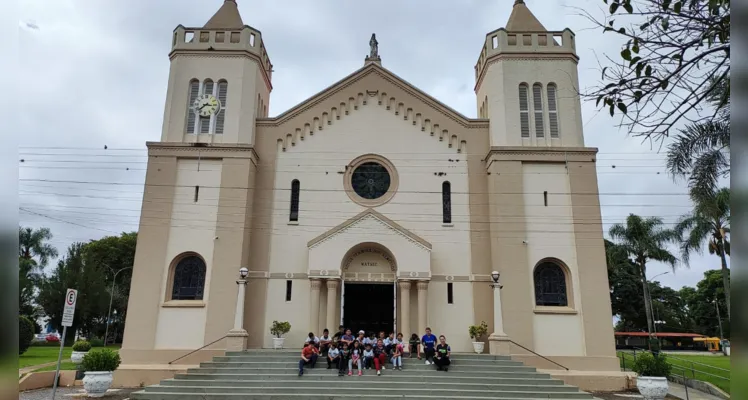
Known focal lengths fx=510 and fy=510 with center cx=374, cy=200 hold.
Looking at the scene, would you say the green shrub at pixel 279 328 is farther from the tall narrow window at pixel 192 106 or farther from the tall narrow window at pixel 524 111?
the tall narrow window at pixel 524 111

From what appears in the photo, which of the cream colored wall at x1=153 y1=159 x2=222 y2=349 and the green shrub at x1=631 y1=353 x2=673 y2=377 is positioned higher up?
the cream colored wall at x1=153 y1=159 x2=222 y2=349

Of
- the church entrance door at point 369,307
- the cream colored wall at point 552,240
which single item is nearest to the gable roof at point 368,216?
the church entrance door at point 369,307

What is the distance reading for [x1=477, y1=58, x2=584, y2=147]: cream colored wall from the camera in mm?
22094

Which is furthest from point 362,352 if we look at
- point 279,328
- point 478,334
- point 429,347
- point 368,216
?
point 368,216

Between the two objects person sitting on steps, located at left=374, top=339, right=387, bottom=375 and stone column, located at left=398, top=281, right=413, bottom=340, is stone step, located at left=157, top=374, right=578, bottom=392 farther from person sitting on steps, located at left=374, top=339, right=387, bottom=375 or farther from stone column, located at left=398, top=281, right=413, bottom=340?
stone column, located at left=398, top=281, right=413, bottom=340

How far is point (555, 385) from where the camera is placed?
15984 mm

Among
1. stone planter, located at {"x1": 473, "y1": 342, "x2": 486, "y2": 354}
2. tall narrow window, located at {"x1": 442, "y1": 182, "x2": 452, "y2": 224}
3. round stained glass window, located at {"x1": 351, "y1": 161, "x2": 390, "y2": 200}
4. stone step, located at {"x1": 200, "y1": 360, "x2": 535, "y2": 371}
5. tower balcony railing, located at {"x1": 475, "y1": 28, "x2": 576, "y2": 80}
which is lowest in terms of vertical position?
stone step, located at {"x1": 200, "y1": 360, "x2": 535, "y2": 371}

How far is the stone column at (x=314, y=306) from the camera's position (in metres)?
19.9

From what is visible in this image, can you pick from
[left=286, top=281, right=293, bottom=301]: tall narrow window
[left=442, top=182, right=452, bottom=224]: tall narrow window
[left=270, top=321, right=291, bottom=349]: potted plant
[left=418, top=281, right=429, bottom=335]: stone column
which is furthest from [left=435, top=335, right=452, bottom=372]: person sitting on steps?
[left=286, top=281, right=293, bottom=301]: tall narrow window

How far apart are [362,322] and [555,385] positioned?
812 centimetres

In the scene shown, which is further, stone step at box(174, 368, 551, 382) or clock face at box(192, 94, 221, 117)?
clock face at box(192, 94, 221, 117)

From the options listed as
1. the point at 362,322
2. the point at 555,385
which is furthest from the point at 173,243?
the point at 555,385

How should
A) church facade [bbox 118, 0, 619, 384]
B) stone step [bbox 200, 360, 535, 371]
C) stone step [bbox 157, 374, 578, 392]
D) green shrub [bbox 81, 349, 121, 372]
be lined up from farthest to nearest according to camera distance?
church facade [bbox 118, 0, 619, 384], stone step [bbox 200, 360, 535, 371], green shrub [bbox 81, 349, 121, 372], stone step [bbox 157, 374, 578, 392]

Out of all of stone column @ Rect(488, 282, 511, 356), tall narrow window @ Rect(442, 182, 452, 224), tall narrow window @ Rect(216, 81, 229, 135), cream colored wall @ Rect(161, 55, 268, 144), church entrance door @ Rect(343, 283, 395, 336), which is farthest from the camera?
tall narrow window @ Rect(216, 81, 229, 135)
